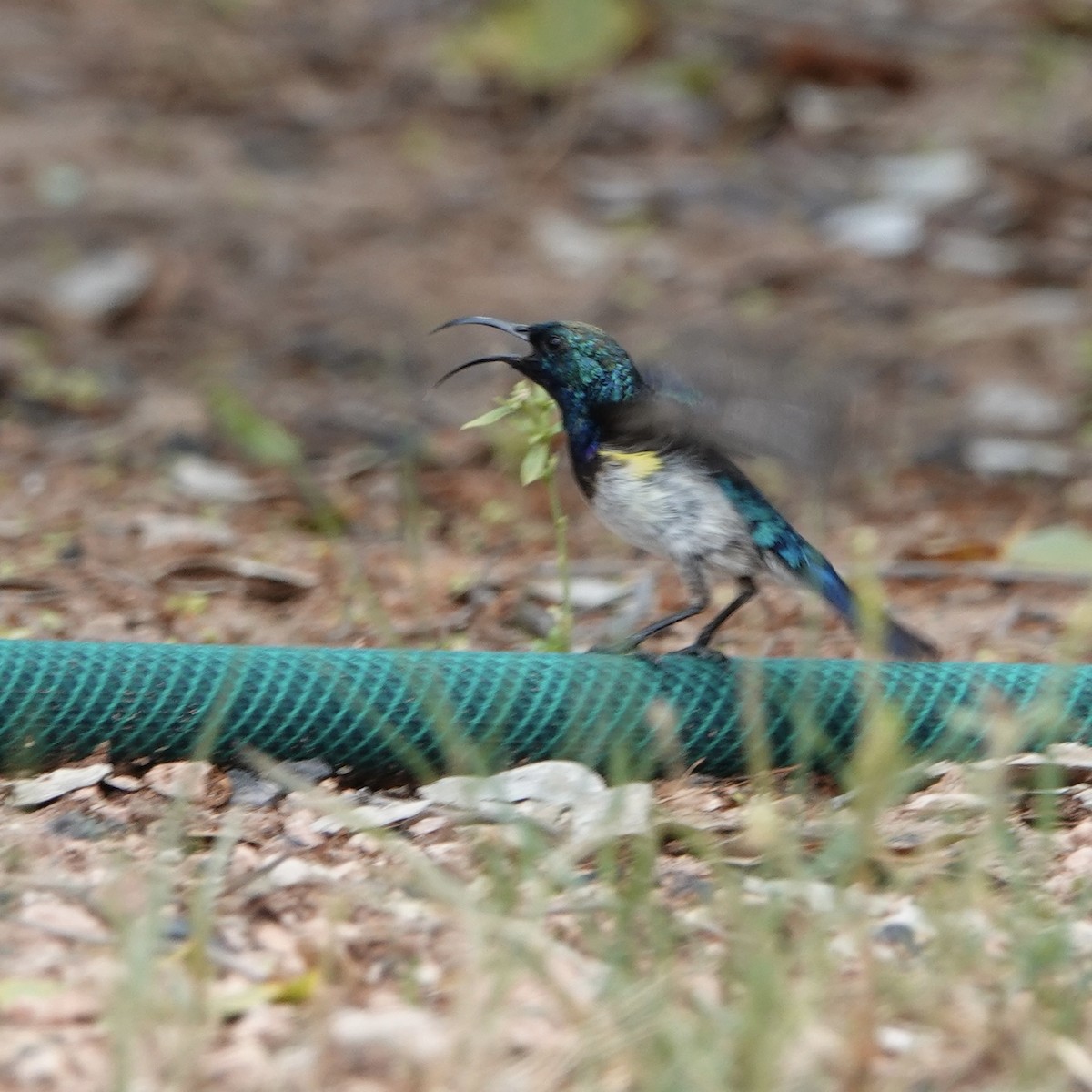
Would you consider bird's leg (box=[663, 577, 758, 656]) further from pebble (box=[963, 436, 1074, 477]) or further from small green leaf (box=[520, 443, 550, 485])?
pebble (box=[963, 436, 1074, 477])

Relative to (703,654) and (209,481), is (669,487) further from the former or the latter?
(209,481)

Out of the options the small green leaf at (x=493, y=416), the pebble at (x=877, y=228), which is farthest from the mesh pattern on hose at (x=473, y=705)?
the pebble at (x=877, y=228)

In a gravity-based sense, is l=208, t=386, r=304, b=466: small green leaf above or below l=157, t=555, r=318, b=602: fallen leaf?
above

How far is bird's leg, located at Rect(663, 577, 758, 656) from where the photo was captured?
10.7 feet

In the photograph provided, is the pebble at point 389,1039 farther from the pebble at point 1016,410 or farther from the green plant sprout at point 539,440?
the pebble at point 1016,410

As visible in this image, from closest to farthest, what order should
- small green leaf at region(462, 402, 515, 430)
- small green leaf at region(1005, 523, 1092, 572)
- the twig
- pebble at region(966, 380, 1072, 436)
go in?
small green leaf at region(462, 402, 515, 430) → small green leaf at region(1005, 523, 1092, 572) → the twig → pebble at region(966, 380, 1072, 436)

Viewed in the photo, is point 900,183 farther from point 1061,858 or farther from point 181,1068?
point 181,1068

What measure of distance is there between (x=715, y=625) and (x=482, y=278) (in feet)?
11.0

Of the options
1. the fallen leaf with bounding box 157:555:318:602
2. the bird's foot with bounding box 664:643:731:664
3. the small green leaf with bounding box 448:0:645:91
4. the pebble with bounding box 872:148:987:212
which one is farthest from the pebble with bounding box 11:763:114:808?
the small green leaf with bounding box 448:0:645:91

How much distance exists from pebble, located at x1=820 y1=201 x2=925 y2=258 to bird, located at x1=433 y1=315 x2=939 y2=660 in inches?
142

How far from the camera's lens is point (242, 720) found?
302 cm

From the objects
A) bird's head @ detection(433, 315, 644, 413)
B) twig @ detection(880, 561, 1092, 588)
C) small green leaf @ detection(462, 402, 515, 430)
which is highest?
bird's head @ detection(433, 315, 644, 413)

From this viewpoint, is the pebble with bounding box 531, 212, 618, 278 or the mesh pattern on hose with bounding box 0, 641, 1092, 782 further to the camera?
the pebble with bounding box 531, 212, 618, 278

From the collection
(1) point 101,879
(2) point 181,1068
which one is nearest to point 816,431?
(1) point 101,879
